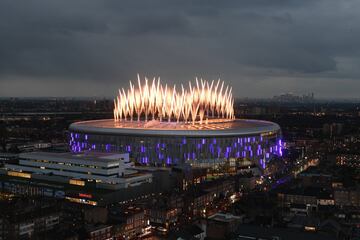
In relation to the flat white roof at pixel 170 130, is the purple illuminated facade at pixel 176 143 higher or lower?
lower

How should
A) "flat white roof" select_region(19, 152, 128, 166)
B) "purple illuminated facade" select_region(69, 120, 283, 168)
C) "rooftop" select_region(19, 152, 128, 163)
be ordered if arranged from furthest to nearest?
1. "purple illuminated facade" select_region(69, 120, 283, 168)
2. "rooftop" select_region(19, 152, 128, 163)
3. "flat white roof" select_region(19, 152, 128, 166)

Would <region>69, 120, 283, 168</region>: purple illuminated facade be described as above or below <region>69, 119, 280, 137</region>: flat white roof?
below

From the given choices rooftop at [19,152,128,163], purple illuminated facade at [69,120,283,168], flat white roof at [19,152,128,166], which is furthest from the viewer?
purple illuminated facade at [69,120,283,168]

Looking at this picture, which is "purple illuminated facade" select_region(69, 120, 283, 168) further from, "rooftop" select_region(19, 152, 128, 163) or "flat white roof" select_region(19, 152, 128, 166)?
"rooftop" select_region(19, 152, 128, 163)

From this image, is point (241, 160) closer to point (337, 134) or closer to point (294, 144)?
point (294, 144)

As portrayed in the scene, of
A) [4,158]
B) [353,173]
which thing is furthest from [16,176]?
[353,173]

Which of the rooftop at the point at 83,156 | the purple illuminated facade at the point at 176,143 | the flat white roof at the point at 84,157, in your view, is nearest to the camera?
the flat white roof at the point at 84,157

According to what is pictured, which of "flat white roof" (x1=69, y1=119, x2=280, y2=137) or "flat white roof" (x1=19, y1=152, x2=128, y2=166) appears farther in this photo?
"flat white roof" (x1=69, y1=119, x2=280, y2=137)

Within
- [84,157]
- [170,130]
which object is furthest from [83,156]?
[170,130]

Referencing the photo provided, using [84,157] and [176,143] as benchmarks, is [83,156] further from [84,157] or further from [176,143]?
[176,143]

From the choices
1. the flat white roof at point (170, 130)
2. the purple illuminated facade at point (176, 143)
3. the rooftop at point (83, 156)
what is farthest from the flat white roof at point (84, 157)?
the flat white roof at point (170, 130)

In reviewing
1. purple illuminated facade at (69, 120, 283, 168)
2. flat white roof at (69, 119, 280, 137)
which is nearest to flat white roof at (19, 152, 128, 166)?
purple illuminated facade at (69, 120, 283, 168)

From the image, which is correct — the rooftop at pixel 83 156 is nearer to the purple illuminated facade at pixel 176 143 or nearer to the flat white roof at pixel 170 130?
the purple illuminated facade at pixel 176 143
